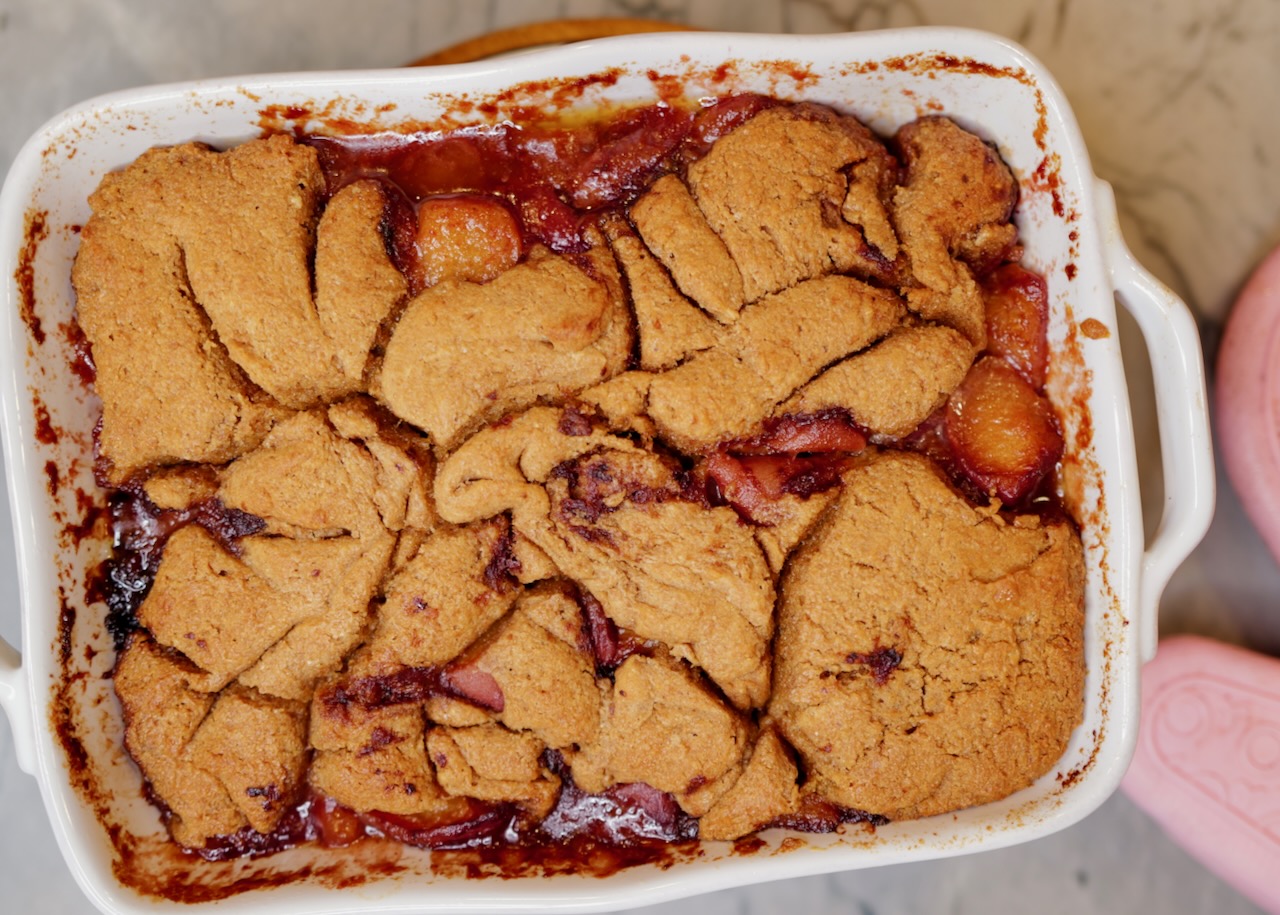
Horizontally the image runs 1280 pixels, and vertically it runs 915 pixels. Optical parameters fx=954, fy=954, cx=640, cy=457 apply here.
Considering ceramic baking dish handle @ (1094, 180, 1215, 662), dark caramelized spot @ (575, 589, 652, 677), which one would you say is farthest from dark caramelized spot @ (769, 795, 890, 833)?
ceramic baking dish handle @ (1094, 180, 1215, 662)

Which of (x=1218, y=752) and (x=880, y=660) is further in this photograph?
(x=1218, y=752)

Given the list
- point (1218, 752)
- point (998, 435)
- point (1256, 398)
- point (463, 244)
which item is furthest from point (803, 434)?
point (1218, 752)

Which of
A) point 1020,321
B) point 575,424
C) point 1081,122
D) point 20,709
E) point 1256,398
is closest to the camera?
point 575,424

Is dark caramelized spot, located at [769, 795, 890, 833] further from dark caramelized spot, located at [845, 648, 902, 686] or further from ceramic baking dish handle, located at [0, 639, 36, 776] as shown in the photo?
ceramic baking dish handle, located at [0, 639, 36, 776]

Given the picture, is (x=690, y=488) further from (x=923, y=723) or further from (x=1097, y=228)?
(x=1097, y=228)

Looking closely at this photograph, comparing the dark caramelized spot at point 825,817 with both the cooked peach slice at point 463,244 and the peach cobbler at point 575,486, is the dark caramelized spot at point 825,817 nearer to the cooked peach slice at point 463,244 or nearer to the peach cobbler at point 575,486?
the peach cobbler at point 575,486

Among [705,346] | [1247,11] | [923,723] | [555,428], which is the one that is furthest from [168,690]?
[1247,11]

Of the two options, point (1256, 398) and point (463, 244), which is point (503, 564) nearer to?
point (463, 244)
